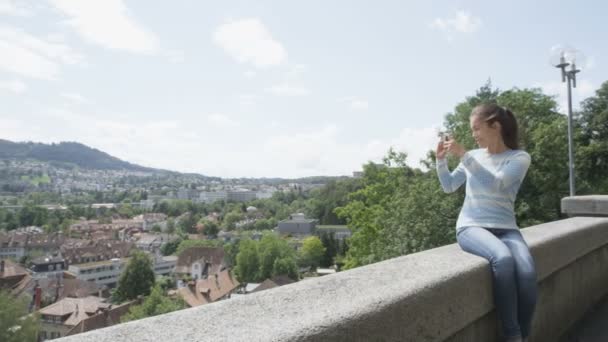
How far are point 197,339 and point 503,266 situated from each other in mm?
1811

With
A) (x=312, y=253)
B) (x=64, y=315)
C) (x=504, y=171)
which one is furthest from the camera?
(x=312, y=253)

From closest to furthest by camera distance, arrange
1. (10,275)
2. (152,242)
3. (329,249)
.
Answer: (10,275) → (329,249) → (152,242)

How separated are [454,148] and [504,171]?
0.37 meters

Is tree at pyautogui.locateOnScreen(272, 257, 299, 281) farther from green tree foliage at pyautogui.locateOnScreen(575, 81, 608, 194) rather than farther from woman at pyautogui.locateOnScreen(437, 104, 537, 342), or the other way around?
woman at pyautogui.locateOnScreen(437, 104, 537, 342)

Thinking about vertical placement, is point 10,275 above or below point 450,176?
below

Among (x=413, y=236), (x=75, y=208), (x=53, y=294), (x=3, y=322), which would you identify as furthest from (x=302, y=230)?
(x=413, y=236)

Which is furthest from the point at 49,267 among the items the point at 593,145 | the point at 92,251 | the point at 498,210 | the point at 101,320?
the point at 498,210

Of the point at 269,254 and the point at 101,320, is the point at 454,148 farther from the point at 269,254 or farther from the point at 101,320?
the point at 269,254

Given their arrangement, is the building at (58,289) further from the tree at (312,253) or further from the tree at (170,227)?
the tree at (170,227)

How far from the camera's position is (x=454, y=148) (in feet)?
Answer: 9.99

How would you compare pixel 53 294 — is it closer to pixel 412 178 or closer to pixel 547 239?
pixel 412 178

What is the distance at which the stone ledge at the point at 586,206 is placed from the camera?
5152 millimetres

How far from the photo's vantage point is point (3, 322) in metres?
32.1

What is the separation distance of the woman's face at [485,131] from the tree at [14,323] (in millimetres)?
36797
